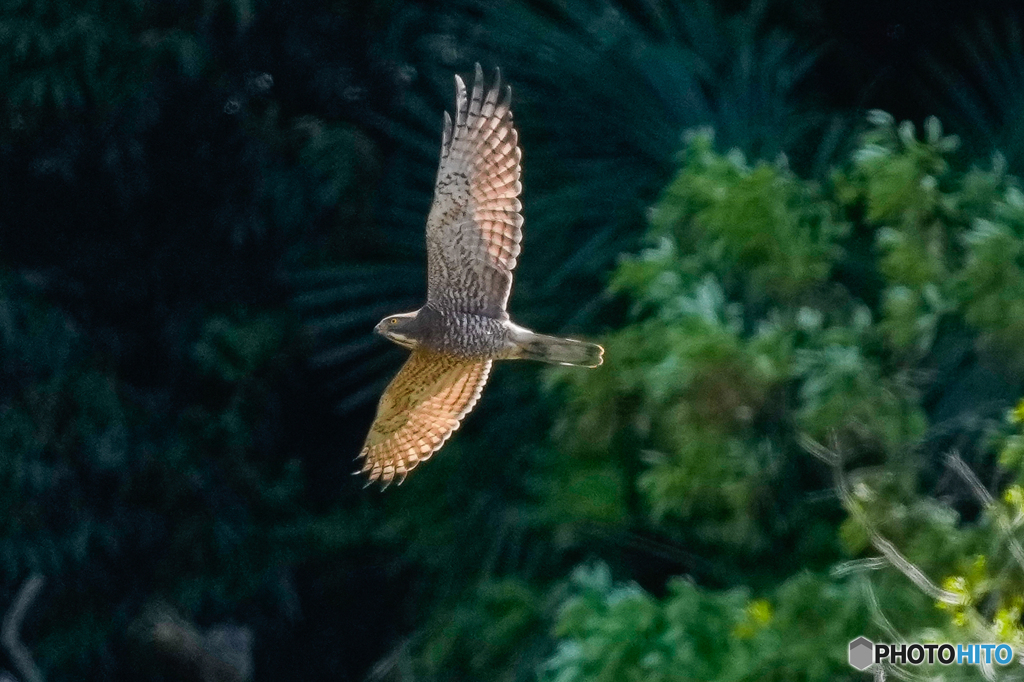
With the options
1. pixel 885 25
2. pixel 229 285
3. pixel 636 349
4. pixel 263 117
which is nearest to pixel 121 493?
pixel 229 285

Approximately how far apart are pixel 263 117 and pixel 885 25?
254 centimetres

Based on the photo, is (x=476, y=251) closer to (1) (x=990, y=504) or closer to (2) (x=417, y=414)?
(2) (x=417, y=414)

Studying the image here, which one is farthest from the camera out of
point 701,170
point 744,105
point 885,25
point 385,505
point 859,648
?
point 385,505

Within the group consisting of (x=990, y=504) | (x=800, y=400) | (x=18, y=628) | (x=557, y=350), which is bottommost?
(x=18, y=628)

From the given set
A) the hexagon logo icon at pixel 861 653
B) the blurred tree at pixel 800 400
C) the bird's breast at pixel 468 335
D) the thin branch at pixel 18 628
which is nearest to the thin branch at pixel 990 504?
the blurred tree at pixel 800 400

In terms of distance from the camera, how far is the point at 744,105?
22.5 feet

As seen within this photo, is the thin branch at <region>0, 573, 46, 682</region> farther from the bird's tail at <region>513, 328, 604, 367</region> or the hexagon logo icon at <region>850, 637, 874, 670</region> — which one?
the bird's tail at <region>513, 328, 604, 367</region>

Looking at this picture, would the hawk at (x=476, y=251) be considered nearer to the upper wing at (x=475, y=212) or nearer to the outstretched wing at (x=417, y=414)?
the upper wing at (x=475, y=212)

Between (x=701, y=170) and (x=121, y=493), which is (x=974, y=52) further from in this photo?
(x=121, y=493)

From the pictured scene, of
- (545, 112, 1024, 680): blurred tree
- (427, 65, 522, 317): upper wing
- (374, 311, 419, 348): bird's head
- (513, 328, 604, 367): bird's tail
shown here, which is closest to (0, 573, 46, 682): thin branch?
(545, 112, 1024, 680): blurred tree

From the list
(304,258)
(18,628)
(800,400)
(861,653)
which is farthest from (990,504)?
(18,628)

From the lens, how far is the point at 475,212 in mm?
4695

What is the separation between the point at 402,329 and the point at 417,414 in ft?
1.67

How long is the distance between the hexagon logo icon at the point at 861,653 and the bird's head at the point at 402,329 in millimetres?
1708
